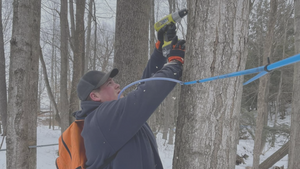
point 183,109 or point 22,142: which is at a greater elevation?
point 183,109

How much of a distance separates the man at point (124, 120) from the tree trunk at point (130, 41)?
134cm

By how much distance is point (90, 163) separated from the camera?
135 cm

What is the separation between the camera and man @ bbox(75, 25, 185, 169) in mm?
1172

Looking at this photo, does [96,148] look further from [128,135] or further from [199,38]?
[199,38]

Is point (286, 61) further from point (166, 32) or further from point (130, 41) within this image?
point (130, 41)

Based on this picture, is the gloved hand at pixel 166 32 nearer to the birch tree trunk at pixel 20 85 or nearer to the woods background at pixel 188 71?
the woods background at pixel 188 71

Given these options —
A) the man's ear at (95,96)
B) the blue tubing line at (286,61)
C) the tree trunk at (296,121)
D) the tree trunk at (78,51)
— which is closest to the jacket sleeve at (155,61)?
the man's ear at (95,96)

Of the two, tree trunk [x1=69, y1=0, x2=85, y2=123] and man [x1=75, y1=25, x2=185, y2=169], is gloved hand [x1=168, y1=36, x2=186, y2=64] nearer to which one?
man [x1=75, y1=25, x2=185, y2=169]

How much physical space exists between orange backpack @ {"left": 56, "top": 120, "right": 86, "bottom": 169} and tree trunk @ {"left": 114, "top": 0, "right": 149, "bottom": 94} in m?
1.44

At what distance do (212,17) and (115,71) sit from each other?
0.85 metres

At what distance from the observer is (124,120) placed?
120cm

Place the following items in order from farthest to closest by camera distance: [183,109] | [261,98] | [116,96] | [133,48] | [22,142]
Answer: [261,98], [133,48], [22,142], [116,96], [183,109]

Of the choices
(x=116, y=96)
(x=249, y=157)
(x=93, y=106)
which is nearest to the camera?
(x=93, y=106)

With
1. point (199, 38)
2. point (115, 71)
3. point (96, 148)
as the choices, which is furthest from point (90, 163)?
point (199, 38)
